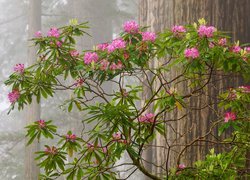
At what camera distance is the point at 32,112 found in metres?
10.2

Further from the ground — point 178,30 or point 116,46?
point 178,30

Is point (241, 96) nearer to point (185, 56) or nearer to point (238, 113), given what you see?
point (238, 113)

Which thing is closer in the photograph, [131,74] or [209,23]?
[131,74]

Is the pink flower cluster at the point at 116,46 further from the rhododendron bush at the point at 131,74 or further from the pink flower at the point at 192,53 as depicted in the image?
the pink flower at the point at 192,53

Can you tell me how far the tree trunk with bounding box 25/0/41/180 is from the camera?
30.6ft

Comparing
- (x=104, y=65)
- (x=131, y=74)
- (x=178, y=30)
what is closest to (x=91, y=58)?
(x=104, y=65)

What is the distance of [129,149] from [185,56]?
53 centimetres

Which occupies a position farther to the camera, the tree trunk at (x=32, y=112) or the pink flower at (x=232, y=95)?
the tree trunk at (x=32, y=112)

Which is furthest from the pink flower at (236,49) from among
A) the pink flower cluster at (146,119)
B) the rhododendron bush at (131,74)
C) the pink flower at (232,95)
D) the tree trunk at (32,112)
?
the tree trunk at (32,112)

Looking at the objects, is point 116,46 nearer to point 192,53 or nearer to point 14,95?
point 192,53

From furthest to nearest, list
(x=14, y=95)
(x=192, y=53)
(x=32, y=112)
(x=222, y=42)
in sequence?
(x=32, y=112)
(x=14, y=95)
(x=222, y=42)
(x=192, y=53)

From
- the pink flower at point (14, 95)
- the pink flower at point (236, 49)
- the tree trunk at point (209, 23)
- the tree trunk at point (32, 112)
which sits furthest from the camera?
the tree trunk at point (32, 112)

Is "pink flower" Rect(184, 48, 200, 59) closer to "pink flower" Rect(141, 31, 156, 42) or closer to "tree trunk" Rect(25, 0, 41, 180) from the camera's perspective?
"pink flower" Rect(141, 31, 156, 42)

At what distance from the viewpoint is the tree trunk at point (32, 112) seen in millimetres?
9320
